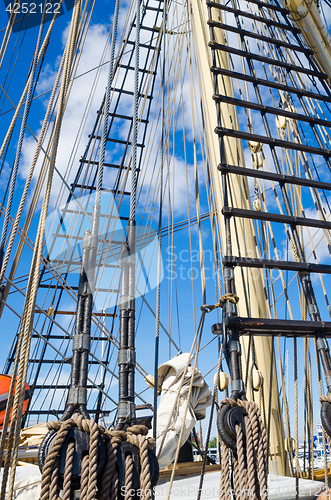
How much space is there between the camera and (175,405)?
2.40 metres

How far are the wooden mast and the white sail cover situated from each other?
35 centimetres

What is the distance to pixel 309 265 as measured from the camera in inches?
83.5

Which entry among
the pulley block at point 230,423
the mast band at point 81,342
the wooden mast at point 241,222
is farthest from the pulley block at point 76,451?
the wooden mast at point 241,222

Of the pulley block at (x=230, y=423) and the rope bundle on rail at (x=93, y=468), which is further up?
the pulley block at (x=230, y=423)

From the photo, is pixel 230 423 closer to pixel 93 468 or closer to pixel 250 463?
pixel 250 463

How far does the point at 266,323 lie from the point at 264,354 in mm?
1218

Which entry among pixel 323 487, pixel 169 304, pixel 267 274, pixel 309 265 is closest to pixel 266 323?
pixel 309 265

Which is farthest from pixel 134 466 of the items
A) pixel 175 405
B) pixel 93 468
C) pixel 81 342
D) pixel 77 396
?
pixel 175 405

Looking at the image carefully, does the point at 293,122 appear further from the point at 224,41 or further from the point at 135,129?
the point at 135,129

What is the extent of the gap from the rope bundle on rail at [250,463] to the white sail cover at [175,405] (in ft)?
3.09

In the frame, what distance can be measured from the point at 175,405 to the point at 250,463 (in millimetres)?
1235

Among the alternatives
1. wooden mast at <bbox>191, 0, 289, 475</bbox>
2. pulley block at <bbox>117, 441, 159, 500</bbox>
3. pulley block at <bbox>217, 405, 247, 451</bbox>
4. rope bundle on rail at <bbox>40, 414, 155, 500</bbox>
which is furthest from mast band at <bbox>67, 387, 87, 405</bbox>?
wooden mast at <bbox>191, 0, 289, 475</bbox>

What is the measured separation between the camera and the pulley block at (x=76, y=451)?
0.92m

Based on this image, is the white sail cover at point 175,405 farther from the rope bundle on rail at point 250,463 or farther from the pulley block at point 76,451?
the pulley block at point 76,451
